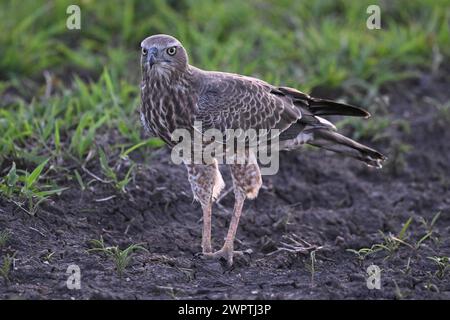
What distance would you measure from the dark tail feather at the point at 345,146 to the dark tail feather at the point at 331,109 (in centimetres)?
15

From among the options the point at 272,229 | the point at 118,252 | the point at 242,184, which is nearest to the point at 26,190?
the point at 118,252

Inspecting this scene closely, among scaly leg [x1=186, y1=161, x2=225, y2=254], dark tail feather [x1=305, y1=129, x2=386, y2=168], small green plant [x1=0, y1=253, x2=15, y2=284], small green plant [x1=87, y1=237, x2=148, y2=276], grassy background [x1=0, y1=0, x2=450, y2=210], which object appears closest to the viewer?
small green plant [x1=0, y1=253, x2=15, y2=284]

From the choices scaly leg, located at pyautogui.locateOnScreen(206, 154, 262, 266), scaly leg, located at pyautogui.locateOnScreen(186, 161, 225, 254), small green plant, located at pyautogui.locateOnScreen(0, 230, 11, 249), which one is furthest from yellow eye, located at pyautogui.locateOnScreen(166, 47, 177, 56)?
small green plant, located at pyautogui.locateOnScreen(0, 230, 11, 249)

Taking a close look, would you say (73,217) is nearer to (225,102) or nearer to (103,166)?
(103,166)

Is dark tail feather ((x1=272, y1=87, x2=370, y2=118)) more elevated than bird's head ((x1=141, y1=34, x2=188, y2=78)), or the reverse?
bird's head ((x1=141, y1=34, x2=188, y2=78))

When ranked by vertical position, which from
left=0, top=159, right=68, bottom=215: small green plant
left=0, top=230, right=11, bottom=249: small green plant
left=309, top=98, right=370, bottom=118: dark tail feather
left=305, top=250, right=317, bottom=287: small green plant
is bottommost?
left=305, top=250, right=317, bottom=287: small green plant

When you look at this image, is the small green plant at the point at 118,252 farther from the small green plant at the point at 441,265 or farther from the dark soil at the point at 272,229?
the small green plant at the point at 441,265

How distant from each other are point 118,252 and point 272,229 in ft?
4.71

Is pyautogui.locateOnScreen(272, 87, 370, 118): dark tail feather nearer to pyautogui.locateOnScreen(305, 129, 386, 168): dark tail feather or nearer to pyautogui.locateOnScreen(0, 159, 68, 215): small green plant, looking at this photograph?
pyautogui.locateOnScreen(305, 129, 386, 168): dark tail feather

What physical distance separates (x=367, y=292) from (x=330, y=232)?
1334 millimetres

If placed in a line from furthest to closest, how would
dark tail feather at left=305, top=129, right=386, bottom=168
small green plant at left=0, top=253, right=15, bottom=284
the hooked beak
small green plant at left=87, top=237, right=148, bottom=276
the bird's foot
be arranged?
dark tail feather at left=305, top=129, right=386, bottom=168 < the bird's foot < the hooked beak < small green plant at left=87, top=237, right=148, bottom=276 < small green plant at left=0, top=253, right=15, bottom=284

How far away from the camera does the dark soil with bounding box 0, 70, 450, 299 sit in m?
5.23

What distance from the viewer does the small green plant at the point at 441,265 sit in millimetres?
5457

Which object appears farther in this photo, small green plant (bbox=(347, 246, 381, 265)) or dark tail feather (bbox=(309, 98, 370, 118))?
dark tail feather (bbox=(309, 98, 370, 118))
